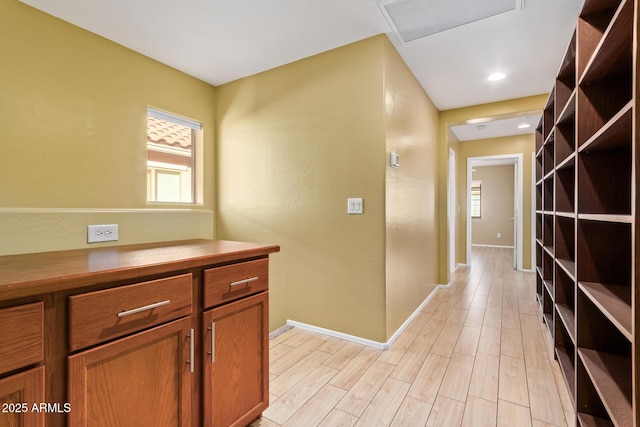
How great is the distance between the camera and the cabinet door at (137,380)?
35.3 inches

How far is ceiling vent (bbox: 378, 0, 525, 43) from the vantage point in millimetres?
2006

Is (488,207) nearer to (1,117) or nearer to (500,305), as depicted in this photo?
(500,305)

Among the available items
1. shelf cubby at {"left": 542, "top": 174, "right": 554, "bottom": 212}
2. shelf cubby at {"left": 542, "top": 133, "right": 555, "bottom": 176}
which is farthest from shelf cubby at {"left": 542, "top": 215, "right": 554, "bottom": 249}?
shelf cubby at {"left": 542, "top": 133, "right": 555, "bottom": 176}

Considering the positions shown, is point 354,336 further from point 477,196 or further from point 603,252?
point 477,196

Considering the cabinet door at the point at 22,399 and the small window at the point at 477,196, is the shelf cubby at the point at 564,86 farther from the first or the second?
the small window at the point at 477,196

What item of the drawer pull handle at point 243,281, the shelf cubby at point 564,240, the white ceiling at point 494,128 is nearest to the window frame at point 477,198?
the white ceiling at point 494,128

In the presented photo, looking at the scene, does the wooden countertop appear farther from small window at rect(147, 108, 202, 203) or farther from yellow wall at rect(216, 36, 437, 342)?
small window at rect(147, 108, 202, 203)

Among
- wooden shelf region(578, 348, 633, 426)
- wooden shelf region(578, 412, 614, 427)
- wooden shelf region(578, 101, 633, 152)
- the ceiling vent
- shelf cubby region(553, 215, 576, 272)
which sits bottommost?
wooden shelf region(578, 412, 614, 427)

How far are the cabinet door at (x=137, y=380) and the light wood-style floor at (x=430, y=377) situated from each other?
683 millimetres

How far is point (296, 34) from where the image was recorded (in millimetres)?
2402

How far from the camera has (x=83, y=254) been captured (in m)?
1.24

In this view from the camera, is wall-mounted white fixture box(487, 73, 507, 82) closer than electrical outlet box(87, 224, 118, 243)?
No

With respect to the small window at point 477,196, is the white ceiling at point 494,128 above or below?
above

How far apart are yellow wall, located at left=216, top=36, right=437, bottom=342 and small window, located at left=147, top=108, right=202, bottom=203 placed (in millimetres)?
396
